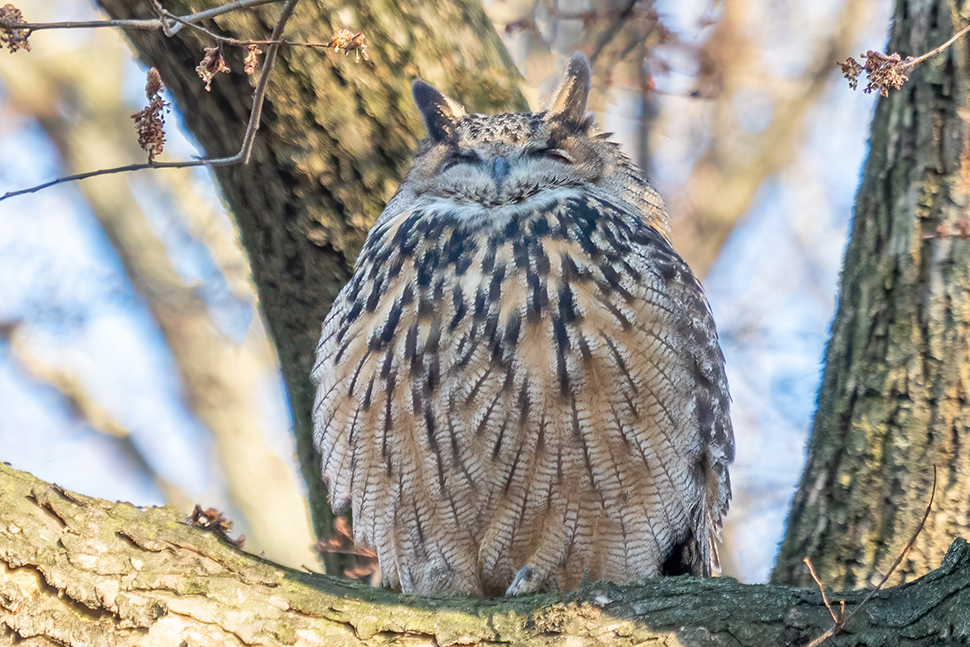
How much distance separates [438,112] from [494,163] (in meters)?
0.24

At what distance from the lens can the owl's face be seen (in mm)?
2756

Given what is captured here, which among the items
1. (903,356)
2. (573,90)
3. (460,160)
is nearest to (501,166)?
(460,160)

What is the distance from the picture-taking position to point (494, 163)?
282 centimetres

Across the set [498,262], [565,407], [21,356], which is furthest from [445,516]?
[21,356]

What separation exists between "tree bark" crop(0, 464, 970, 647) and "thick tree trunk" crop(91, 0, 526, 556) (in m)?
1.12

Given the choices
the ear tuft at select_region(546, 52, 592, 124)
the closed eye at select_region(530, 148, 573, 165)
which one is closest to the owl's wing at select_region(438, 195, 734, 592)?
the closed eye at select_region(530, 148, 573, 165)

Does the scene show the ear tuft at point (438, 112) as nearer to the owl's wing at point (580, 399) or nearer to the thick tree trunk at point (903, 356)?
the owl's wing at point (580, 399)

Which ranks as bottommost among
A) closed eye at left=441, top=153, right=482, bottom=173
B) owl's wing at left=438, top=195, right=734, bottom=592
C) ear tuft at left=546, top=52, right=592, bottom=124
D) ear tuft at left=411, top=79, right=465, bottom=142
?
owl's wing at left=438, top=195, right=734, bottom=592

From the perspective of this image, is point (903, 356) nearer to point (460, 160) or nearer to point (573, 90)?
point (573, 90)

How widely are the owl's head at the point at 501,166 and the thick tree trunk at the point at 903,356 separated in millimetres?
732

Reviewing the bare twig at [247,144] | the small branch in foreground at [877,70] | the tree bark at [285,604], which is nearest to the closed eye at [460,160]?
the bare twig at [247,144]

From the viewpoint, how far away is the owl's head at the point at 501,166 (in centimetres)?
276

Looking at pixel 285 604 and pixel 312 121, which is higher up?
pixel 312 121

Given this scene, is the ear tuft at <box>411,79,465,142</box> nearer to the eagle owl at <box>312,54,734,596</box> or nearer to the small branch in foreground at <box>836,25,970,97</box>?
the eagle owl at <box>312,54,734,596</box>
